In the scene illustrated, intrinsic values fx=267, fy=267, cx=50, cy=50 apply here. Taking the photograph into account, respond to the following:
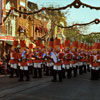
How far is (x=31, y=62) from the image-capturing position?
58.5ft

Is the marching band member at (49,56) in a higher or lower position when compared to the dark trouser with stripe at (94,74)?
higher

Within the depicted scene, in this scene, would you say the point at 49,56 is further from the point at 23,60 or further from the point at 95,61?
the point at 95,61

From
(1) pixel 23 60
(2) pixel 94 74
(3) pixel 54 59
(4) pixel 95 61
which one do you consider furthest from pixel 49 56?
(2) pixel 94 74

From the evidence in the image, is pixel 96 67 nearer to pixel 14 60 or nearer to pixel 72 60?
pixel 72 60

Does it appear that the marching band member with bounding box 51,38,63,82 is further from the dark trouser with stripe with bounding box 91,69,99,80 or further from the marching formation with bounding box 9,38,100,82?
the dark trouser with stripe with bounding box 91,69,99,80

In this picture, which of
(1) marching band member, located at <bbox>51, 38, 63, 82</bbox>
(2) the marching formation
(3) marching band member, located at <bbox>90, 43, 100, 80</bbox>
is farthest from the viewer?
(3) marching band member, located at <bbox>90, 43, 100, 80</bbox>

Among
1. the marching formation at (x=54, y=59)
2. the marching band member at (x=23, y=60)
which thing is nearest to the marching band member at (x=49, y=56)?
the marching formation at (x=54, y=59)

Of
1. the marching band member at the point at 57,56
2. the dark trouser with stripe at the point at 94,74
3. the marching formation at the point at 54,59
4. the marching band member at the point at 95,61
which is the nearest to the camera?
the marching band member at the point at 57,56

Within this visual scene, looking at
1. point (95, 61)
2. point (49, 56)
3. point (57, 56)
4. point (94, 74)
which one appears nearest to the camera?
point (57, 56)

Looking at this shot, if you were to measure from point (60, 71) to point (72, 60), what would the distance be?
3252 millimetres

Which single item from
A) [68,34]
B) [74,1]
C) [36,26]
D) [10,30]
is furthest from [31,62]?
[68,34]

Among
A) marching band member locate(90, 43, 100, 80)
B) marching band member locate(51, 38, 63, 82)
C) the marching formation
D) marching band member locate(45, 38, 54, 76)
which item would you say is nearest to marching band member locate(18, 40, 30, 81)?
the marching formation

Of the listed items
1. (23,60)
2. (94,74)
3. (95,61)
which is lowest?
(94,74)

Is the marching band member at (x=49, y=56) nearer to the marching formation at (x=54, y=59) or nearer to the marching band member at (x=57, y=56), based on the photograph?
the marching formation at (x=54, y=59)
